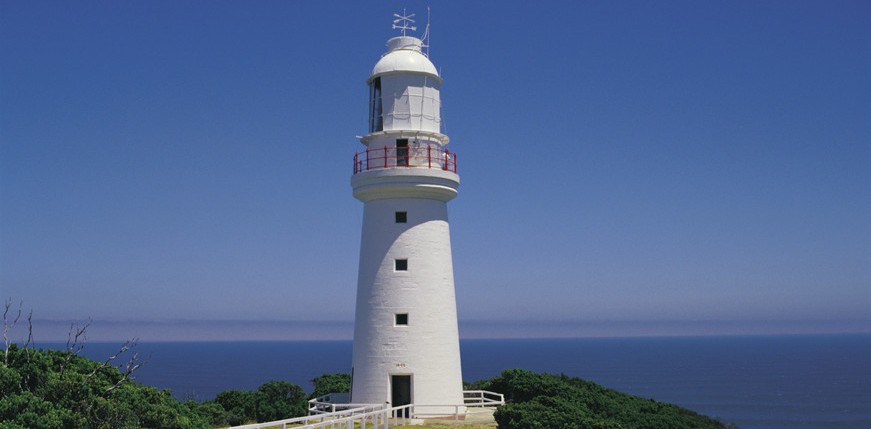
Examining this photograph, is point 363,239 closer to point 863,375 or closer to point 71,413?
point 71,413

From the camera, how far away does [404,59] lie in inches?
1019

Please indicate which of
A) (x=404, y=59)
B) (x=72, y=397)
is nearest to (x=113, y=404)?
(x=72, y=397)

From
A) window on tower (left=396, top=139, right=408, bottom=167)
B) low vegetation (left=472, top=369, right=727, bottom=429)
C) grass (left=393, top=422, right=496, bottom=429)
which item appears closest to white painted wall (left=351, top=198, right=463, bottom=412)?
window on tower (left=396, top=139, right=408, bottom=167)

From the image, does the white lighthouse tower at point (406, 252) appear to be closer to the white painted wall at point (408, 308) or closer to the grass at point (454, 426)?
the white painted wall at point (408, 308)

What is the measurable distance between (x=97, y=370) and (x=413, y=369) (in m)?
9.69

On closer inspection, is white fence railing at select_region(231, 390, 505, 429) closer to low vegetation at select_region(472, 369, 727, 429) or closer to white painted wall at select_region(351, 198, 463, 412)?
white painted wall at select_region(351, 198, 463, 412)

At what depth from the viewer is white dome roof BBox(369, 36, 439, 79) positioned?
84.2 ft

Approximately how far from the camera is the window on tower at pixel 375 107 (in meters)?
25.9


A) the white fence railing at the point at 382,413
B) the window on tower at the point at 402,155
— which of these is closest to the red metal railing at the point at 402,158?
the window on tower at the point at 402,155

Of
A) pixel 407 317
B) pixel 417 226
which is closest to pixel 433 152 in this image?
pixel 417 226

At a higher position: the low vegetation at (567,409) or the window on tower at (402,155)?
the window on tower at (402,155)

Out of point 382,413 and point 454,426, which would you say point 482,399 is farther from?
point 382,413

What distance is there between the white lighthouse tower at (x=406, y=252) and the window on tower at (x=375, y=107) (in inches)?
1.5

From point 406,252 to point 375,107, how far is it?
5.10 m
